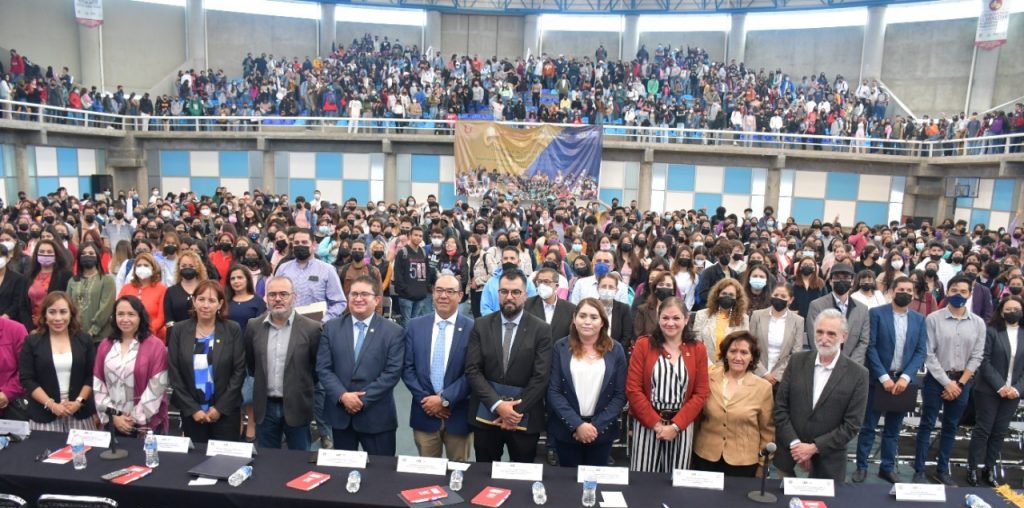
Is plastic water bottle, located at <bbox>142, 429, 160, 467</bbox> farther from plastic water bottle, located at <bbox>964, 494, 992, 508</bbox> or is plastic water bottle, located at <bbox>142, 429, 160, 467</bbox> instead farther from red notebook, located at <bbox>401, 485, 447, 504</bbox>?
plastic water bottle, located at <bbox>964, 494, 992, 508</bbox>

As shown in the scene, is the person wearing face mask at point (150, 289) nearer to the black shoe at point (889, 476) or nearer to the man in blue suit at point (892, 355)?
the man in blue suit at point (892, 355)

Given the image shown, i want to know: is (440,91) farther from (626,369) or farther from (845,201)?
(626,369)

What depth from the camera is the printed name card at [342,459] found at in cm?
366

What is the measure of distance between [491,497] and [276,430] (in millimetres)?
2037

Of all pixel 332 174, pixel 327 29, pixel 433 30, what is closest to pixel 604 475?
pixel 332 174

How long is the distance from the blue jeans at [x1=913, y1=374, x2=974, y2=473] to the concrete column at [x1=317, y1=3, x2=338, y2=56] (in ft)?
95.8

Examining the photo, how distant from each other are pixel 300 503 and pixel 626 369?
2.12 metres

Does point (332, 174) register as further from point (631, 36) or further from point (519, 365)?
point (519, 365)

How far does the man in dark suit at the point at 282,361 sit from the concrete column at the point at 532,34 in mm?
27922

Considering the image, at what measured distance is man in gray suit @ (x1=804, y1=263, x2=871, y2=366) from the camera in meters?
5.28

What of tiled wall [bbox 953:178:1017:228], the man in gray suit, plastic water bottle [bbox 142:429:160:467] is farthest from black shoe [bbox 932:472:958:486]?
tiled wall [bbox 953:178:1017:228]

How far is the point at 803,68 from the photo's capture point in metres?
28.5

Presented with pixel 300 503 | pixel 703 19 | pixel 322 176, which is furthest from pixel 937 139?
pixel 300 503

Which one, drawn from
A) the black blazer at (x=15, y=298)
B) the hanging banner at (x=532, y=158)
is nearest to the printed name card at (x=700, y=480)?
the black blazer at (x=15, y=298)
